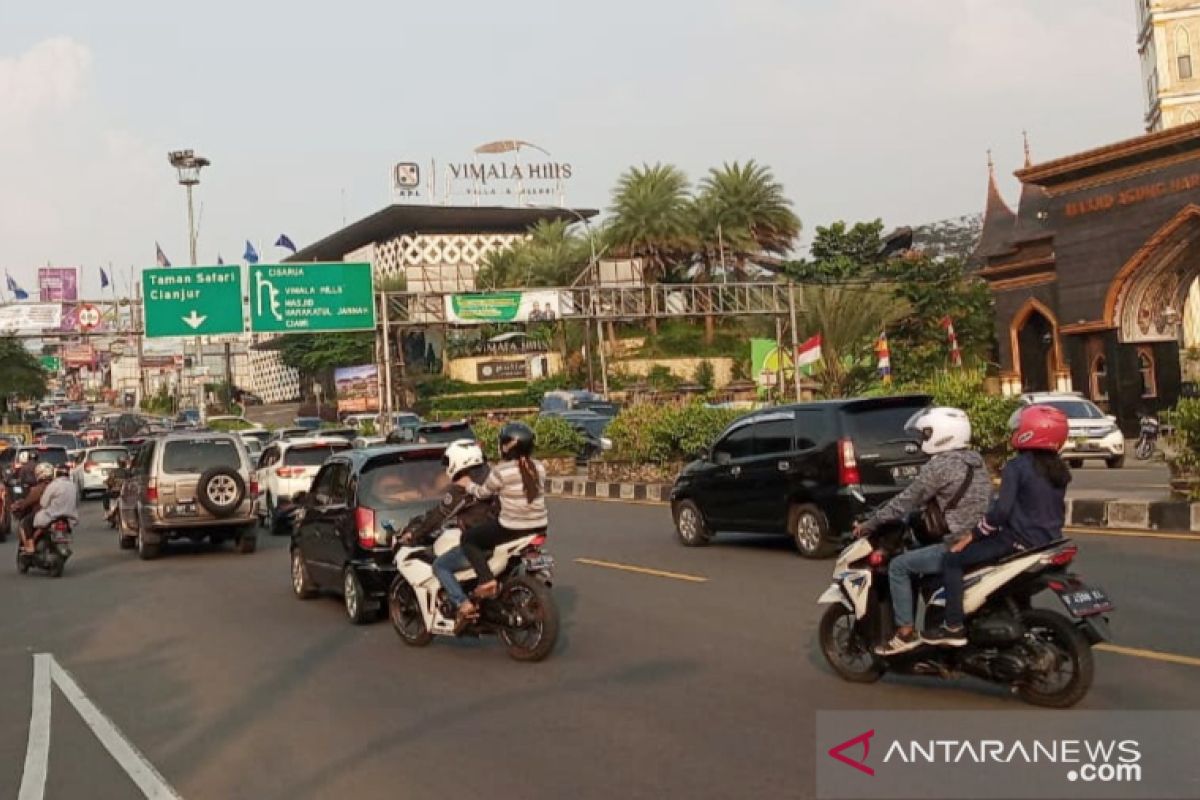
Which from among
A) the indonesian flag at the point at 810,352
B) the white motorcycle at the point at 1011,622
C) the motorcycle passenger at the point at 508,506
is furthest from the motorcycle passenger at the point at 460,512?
the indonesian flag at the point at 810,352

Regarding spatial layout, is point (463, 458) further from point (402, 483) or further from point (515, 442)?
point (402, 483)

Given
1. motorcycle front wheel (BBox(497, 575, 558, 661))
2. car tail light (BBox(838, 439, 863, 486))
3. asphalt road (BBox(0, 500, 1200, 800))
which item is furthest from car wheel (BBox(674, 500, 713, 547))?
motorcycle front wheel (BBox(497, 575, 558, 661))

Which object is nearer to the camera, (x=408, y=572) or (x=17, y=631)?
(x=408, y=572)

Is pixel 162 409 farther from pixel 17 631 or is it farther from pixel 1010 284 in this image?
pixel 17 631

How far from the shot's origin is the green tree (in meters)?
88.2

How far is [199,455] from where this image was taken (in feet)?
62.9

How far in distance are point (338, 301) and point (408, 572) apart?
3077cm

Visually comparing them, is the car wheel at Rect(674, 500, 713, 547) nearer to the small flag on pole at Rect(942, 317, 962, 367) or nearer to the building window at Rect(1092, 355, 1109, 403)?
the building window at Rect(1092, 355, 1109, 403)

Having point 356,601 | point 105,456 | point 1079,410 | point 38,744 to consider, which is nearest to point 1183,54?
point 1079,410

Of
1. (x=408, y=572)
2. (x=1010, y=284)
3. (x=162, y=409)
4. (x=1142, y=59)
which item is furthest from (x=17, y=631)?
(x=162, y=409)

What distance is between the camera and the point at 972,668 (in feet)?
23.0

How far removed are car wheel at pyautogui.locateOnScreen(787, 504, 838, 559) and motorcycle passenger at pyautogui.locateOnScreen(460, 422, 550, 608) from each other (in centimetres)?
568

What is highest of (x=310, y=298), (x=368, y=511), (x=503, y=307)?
(x=310, y=298)

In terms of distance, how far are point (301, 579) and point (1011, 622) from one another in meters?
8.42
